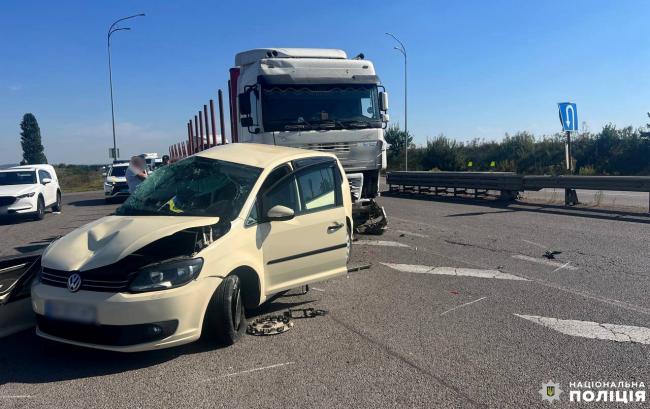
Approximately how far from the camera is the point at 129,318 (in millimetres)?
4266

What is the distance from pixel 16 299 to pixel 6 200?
12.4 meters

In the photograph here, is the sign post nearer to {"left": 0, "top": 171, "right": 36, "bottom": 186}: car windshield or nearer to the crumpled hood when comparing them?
the crumpled hood

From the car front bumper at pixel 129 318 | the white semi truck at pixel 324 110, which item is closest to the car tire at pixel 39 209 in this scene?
the white semi truck at pixel 324 110

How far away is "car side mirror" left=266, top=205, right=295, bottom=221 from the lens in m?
5.41

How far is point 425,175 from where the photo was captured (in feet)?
70.7

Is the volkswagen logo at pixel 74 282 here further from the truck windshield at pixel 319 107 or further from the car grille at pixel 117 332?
the truck windshield at pixel 319 107

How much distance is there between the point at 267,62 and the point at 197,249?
704 centimetres

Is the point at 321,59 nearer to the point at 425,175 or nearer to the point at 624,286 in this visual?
the point at 624,286

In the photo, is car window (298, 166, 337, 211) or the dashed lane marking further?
the dashed lane marking

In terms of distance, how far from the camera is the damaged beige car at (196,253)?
4.35m

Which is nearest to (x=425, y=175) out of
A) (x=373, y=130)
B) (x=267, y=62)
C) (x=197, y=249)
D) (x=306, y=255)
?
(x=373, y=130)

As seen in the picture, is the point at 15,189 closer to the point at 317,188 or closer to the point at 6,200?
the point at 6,200

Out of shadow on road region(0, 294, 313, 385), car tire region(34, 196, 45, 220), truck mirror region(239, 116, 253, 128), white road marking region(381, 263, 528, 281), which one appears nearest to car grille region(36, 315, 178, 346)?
shadow on road region(0, 294, 313, 385)

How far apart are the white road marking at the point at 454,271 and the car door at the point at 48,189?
44.8 ft
